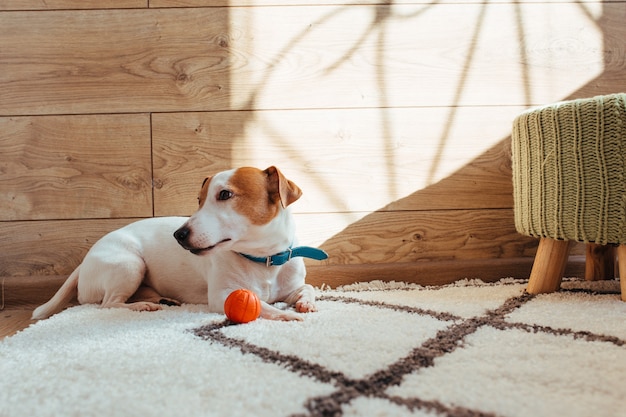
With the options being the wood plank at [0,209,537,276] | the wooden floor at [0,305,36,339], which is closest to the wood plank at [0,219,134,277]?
the wood plank at [0,209,537,276]

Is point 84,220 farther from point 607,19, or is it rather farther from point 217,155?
point 607,19

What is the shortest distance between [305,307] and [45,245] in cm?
Result: 100

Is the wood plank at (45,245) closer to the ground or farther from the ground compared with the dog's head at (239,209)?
closer to the ground

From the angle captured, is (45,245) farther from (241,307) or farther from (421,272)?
(421,272)

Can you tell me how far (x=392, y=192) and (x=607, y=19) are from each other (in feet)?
3.35

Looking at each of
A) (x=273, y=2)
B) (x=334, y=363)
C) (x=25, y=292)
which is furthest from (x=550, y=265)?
(x=25, y=292)

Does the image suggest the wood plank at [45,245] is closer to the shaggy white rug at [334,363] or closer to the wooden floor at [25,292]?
the wooden floor at [25,292]

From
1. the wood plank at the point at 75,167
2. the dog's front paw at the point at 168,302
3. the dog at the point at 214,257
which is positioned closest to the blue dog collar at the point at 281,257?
the dog at the point at 214,257

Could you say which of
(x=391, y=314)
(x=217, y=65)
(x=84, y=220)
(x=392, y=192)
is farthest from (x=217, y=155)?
(x=391, y=314)

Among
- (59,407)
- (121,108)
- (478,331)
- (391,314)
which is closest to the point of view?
(59,407)

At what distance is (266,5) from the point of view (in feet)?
5.49

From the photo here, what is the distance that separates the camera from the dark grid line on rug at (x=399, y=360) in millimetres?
634

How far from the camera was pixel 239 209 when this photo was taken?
4.19 ft

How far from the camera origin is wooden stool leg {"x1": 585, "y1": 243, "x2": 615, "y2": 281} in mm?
1580
